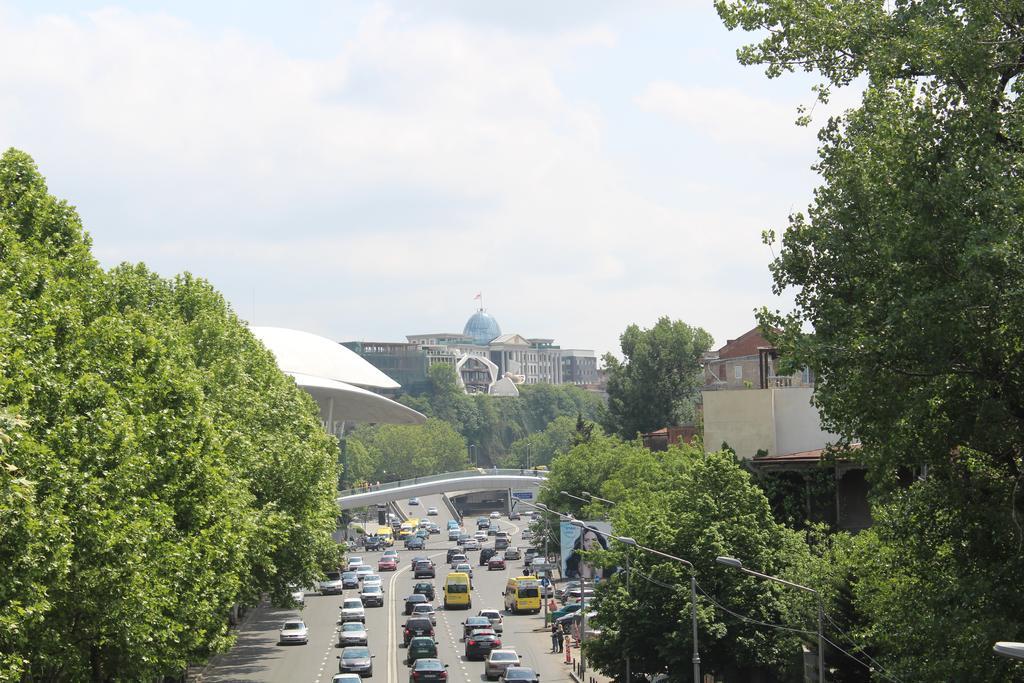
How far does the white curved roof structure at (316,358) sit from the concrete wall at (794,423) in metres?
95.4

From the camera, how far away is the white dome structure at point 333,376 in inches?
5846

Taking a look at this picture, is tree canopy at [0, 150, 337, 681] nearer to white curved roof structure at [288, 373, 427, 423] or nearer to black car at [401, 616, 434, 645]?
black car at [401, 616, 434, 645]

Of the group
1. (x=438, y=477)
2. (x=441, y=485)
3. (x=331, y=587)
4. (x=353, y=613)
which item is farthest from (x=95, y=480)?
(x=438, y=477)

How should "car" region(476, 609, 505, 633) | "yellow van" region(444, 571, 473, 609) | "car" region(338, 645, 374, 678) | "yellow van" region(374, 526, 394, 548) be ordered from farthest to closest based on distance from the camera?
"yellow van" region(374, 526, 394, 548), "yellow van" region(444, 571, 473, 609), "car" region(476, 609, 505, 633), "car" region(338, 645, 374, 678)

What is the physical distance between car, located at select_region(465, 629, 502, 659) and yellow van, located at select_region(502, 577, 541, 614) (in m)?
21.1

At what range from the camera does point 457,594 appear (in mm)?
84562

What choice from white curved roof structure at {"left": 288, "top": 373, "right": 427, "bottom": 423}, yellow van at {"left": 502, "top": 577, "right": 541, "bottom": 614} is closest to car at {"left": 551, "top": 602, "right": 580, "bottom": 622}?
yellow van at {"left": 502, "top": 577, "right": 541, "bottom": 614}

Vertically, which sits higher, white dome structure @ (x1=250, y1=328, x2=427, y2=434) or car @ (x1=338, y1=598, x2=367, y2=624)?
white dome structure @ (x1=250, y1=328, x2=427, y2=434)

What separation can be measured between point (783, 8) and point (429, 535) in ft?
471

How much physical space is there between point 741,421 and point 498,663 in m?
14.2

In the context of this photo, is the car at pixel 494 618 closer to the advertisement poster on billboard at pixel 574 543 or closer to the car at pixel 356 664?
the advertisement poster on billboard at pixel 574 543

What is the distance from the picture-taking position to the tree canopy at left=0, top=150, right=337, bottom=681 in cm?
2477

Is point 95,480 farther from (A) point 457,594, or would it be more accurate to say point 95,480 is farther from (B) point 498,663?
(A) point 457,594

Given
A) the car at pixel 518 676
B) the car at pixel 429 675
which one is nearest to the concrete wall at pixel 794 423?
the car at pixel 518 676
